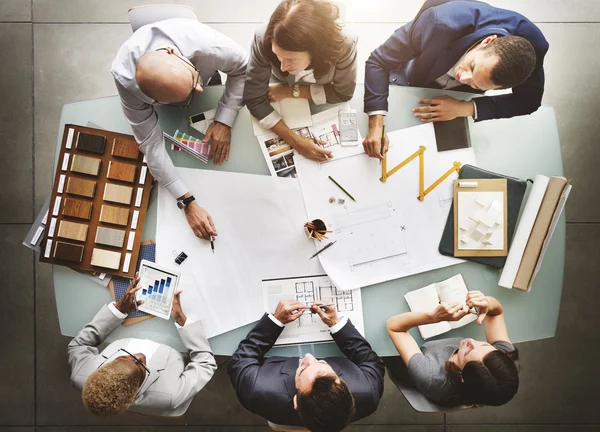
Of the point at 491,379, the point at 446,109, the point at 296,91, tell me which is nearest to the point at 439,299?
the point at 491,379

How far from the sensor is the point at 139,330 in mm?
1879

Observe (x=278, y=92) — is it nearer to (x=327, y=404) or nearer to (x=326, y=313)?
(x=326, y=313)

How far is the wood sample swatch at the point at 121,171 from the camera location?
185 centimetres

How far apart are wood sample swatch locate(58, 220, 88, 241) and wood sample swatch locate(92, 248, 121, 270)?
0.08m

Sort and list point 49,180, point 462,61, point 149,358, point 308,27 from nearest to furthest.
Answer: point 308,27, point 462,61, point 149,358, point 49,180

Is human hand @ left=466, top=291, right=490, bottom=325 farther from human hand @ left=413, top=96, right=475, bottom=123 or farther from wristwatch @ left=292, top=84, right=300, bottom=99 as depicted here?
wristwatch @ left=292, top=84, right=300, bottom=99

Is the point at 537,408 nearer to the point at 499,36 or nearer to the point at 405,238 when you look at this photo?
the point at 405,238

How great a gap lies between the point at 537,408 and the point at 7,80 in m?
3.69

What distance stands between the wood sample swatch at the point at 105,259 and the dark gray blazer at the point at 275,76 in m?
0.82

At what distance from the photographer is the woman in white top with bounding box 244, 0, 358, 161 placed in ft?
4.85

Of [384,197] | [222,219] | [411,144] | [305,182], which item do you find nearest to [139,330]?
[222,219]

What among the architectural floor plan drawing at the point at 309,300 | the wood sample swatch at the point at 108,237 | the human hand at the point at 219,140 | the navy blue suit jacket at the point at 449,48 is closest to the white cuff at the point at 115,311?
the wood sample swatch at the point at 108,237

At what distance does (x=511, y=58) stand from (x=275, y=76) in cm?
91

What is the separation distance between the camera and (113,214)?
185 cm
